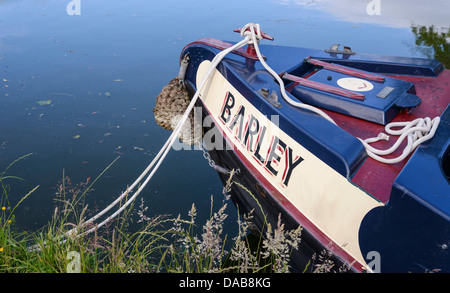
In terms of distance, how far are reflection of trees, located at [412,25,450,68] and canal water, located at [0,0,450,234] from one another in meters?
0.02

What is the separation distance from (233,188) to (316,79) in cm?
111

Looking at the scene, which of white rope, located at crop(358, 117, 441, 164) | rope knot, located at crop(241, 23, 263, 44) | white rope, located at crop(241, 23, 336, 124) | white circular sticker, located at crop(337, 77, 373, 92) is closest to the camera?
white rope, located at crop(358, 117, 441, 164)

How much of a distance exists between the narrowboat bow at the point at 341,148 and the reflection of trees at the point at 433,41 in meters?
3.67

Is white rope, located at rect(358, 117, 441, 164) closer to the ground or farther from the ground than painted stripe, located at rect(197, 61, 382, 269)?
farther from the ground

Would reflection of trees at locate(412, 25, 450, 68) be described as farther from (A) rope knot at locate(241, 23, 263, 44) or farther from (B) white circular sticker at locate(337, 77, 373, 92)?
(A) rope knot at locate(241, 23, 263, 44)

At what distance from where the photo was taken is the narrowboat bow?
1.80 meters

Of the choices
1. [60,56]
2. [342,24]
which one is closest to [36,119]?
[60,56]

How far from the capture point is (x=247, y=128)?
2.82 m

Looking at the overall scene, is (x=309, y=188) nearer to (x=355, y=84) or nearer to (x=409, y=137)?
(x=409, y=137)

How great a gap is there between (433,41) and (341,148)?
5.88 meters

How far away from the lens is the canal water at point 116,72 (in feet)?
11.3

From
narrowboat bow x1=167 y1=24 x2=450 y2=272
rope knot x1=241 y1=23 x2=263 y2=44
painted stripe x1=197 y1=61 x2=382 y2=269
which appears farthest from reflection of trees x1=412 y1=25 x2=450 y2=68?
painted stripe x1=197 y1=61 x2=382 y2=269

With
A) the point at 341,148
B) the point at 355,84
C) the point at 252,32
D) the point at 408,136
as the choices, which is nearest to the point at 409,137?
the point at 408,136
